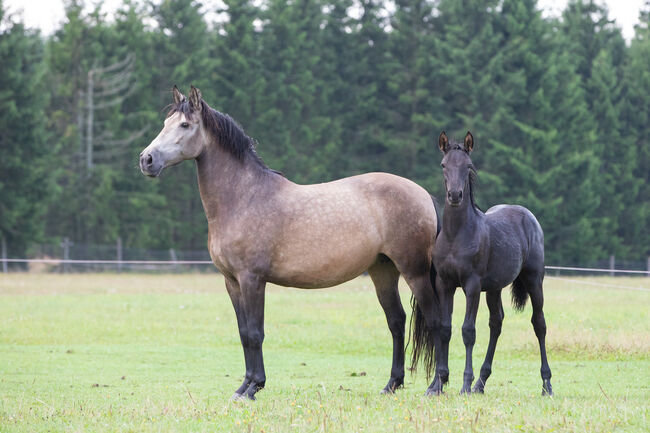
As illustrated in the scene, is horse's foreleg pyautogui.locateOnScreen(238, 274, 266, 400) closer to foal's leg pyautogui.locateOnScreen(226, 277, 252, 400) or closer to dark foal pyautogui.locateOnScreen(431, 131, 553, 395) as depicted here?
foal's leg pyautogui.locateOnScreen(226, 277, 252, 400)

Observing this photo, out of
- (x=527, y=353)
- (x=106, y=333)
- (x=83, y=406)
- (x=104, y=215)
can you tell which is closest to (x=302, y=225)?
(x=83, y=406)

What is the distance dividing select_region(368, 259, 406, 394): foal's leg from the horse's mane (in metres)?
1.72

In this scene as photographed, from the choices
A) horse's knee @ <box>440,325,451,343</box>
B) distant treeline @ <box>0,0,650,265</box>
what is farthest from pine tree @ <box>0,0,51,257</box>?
horse's knee @ <box>440,325,451,343</box>

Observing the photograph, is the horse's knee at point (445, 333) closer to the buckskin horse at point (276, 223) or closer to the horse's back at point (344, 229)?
the buckskin horse at point (276, 223)

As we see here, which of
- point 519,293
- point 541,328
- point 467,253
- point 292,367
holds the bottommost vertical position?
point 292,367

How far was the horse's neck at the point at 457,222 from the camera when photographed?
27.2 ft

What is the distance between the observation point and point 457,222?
829 centimetres

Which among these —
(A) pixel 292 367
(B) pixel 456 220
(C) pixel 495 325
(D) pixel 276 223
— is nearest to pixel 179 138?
(D) pixel 276 223

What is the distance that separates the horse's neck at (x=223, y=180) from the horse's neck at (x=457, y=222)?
6.30 feet

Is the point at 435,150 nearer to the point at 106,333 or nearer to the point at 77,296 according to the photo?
the point at 77,296

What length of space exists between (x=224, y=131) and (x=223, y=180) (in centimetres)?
53

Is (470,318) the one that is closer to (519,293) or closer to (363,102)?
(519,293)

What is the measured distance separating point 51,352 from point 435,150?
31.7m

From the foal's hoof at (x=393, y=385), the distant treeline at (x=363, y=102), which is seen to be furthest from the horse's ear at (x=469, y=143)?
the distant treeline at (x=363, y=102)
